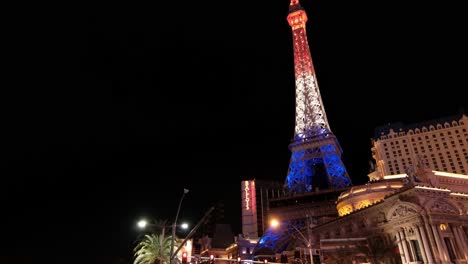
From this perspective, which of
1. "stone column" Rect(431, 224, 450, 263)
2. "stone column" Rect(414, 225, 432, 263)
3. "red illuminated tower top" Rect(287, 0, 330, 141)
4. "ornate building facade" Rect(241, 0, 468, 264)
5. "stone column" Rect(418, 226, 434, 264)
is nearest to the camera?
"stone column" Rect(431, 224, 450, 263)

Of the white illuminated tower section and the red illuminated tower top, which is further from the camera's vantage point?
the red illuminated tower top

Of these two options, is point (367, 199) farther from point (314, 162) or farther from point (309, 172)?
point (314, 162)

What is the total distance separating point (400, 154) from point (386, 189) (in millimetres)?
74287

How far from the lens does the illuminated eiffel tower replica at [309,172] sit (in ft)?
311

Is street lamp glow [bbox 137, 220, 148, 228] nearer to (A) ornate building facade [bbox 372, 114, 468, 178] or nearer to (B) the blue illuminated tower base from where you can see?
(B) the blue illuminated tower base

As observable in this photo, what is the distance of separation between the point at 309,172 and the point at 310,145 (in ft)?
27.3

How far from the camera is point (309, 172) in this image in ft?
349

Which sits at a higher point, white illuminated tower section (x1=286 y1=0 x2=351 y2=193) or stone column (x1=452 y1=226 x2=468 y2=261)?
white illuminated tower section (x1=286 y1=0 x2=351 y2=193)

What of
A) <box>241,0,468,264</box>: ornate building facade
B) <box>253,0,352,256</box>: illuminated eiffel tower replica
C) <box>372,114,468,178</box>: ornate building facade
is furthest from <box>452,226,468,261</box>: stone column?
<box>372,114,468,178</box>: ornate building facade

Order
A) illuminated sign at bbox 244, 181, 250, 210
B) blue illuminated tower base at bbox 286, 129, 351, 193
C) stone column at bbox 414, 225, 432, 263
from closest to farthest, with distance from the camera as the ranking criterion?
stone column at bbox 414, 225, 432, 263 < blue illuminated tower base at bbox 286, 129, 351, 193 < illuminated sign at bbox 244, 181, 250, 210

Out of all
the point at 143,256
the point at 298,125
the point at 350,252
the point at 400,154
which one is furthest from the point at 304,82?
the point at 143,256

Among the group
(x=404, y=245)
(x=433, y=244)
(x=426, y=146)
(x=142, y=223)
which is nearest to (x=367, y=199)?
(x=404, y=245)

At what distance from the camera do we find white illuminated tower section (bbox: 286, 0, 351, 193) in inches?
3996

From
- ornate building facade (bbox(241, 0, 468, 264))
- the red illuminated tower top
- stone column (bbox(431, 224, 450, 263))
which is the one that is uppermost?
the red illuminated tower top
